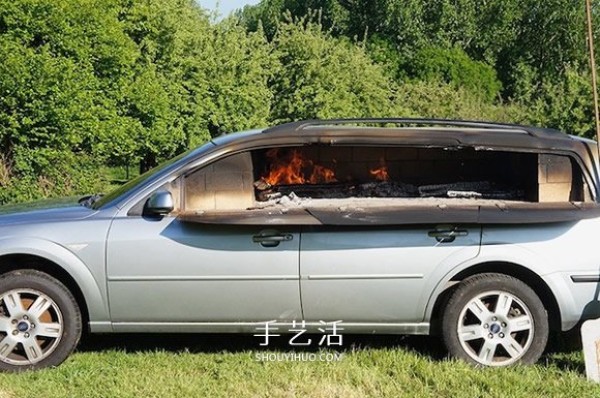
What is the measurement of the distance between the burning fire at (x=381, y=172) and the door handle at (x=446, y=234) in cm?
132

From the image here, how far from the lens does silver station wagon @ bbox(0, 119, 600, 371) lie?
4.65m

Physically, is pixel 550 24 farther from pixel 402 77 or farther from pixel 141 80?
pixel 141 80

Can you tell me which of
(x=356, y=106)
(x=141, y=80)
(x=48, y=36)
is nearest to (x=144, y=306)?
(x=48, y=36)

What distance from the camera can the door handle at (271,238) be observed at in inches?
183

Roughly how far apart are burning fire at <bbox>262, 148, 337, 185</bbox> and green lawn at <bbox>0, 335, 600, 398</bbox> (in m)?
1.37

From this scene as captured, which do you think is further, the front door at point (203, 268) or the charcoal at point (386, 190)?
the charcoal at point (386, 190)

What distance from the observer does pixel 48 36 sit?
15.3 m

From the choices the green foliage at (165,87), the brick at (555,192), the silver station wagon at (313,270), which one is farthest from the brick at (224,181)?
the green foliage at (165,87)

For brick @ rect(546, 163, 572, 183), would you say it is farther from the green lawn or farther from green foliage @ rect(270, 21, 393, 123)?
green foliage @ rect(270, 21, 393, 123)

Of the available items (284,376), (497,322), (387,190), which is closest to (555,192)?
(497,322)

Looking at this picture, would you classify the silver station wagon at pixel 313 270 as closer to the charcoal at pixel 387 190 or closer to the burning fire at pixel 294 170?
the charcoal at pixel 387 190

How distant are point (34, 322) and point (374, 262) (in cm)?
232

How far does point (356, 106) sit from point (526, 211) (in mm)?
23795

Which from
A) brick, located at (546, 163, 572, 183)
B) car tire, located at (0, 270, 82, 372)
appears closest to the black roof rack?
brick, located at (546, 163, 572, 183)
